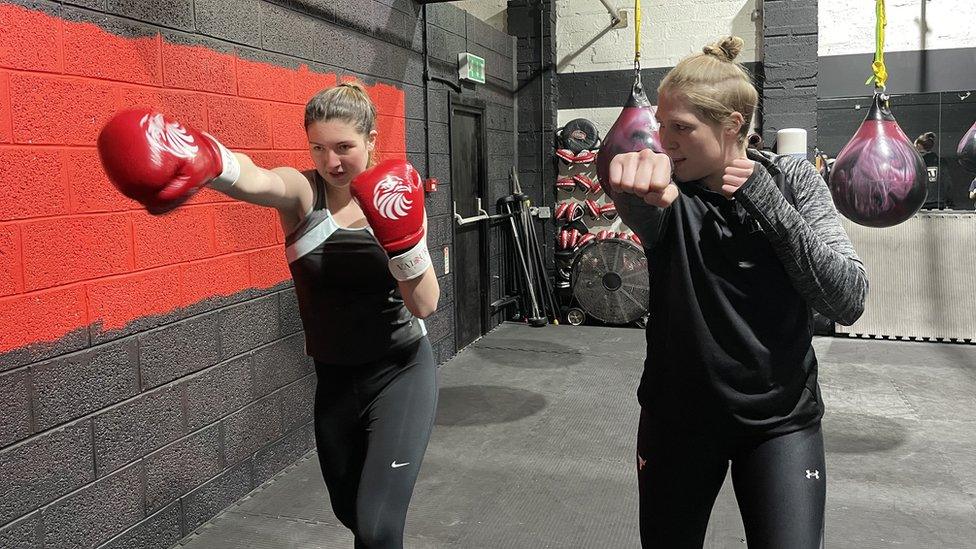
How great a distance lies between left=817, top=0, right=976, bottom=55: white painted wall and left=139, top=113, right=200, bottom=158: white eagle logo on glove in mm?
5764

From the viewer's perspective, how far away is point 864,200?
3088 millimetres

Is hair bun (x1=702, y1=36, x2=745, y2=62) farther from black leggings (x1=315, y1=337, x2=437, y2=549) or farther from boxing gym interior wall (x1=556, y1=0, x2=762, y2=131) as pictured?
boxing gym interior wall (x1=556, y1=0, x2=762, y2=131)

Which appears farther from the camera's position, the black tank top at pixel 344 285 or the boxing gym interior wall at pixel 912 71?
the boxing gym interior wall at pixel 912 71

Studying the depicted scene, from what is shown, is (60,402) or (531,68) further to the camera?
(531,68)

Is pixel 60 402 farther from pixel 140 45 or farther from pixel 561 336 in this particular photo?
pixel 561 336

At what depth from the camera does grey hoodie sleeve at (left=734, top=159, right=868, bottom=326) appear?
4.17ft

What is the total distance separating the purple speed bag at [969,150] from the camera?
15.8 feet

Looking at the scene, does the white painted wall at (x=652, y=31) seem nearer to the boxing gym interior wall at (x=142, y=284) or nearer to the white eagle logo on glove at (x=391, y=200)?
the boxing gym interior wall at (x=142, y=284)

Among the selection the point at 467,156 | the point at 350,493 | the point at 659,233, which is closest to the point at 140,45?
the point at 350,493

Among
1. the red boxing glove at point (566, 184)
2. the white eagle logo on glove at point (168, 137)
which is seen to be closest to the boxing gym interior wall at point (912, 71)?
the red boxing glove at point (566, 184)

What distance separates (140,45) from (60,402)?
114 cm

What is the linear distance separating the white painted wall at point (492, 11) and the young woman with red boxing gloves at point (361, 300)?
5.29m

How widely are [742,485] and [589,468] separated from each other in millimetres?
1929

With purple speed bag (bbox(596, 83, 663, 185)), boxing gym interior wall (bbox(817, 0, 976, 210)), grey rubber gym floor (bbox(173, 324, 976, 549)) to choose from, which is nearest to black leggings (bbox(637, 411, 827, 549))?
grey rubber gym floor (bbox(173, 324, 976, 549))
